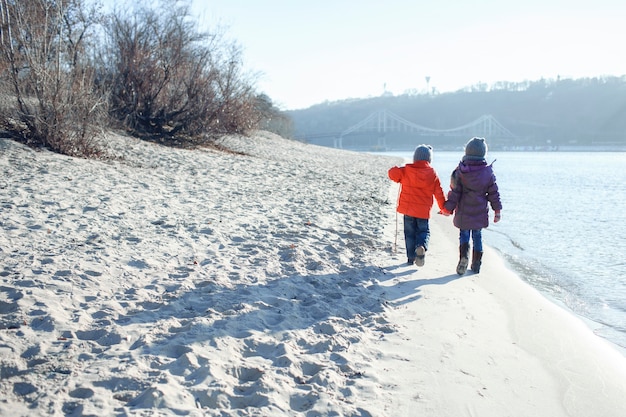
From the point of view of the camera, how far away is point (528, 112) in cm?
8681

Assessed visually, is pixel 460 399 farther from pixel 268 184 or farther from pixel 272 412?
pixel 268 184

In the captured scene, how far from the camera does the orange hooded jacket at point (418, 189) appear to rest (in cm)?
542

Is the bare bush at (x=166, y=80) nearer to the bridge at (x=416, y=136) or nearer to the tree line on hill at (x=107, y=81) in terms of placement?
the tree line on hill at (x=107, y=81)

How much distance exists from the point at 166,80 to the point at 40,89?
5.91 metres

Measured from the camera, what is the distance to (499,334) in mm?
3826

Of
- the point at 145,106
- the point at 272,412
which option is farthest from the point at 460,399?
the point at 145,106

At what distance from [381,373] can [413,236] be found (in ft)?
8.78

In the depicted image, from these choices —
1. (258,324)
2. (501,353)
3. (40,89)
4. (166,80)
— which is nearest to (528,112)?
(166,80)

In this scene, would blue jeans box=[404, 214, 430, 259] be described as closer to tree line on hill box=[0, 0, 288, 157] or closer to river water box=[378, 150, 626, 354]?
river water box=[378, 150, 626, 354]

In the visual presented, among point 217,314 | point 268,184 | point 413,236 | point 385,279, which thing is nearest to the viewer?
point 217,314

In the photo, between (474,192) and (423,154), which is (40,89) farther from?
(474,192)

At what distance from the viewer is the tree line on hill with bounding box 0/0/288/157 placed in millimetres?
9250

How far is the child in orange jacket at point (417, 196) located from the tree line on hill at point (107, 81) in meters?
6.56

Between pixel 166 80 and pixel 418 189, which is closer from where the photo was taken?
pixel 418 189
